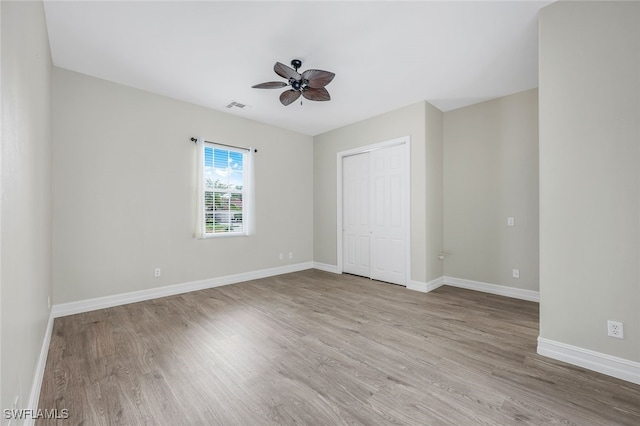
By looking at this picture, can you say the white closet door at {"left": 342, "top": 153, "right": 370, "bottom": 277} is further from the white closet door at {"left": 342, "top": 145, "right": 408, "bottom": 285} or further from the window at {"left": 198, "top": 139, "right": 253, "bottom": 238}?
the window at {"left": 198, "top": 139, "right": 253, "bottom": 238}

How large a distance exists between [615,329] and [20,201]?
3.99 meters

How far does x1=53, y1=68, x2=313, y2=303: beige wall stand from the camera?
3.21 m

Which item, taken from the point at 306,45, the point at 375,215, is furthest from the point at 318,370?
the point at 375,215

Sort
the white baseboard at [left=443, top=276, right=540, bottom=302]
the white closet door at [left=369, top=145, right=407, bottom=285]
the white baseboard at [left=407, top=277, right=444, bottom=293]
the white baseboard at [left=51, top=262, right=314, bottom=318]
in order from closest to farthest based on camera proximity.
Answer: the white baseboard at [left=51, top=262, right=314, bottom=318] → the white baseboard at [left=443, top=276, right=540, bottom=302] → the white baseboard at [left=407, top=277, right=444, bottom=293] → the white closet door at [left=369, top=145, right=407, bottom=285]

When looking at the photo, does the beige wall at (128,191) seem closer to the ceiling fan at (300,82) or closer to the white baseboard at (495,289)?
the ceiling fan at (300,82)

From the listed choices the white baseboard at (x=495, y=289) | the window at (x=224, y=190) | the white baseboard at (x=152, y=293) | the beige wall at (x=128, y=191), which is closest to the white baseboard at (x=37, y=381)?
the white baseboard at (x=152, y=293)

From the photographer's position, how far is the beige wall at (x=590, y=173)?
6.42 ft

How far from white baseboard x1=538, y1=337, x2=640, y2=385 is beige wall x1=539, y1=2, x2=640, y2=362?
0.13ft

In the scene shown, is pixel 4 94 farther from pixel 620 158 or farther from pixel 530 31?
pixel 530 31

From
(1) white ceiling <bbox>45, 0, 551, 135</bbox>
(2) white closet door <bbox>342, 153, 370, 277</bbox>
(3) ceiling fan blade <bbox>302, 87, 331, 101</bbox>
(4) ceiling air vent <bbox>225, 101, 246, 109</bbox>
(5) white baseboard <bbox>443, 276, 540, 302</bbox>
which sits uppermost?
(1) white ceiling <bbox>45, 0, 551, 135</bbox>

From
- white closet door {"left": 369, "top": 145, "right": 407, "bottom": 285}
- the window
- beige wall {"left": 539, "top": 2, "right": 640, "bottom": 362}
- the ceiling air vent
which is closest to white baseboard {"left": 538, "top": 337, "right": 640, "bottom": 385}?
beige wall {"left": 539, "top": 2, "right": 640, "bottom": 362}

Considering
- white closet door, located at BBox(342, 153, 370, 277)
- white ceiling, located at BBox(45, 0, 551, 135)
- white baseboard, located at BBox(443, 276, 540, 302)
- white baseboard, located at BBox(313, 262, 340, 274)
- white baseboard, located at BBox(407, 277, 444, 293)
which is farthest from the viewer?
white baseboard, located at BBox(313, 262, 340, 274)

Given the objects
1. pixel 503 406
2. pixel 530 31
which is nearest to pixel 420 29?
pixel 530 31

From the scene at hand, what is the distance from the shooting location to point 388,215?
187 inches
